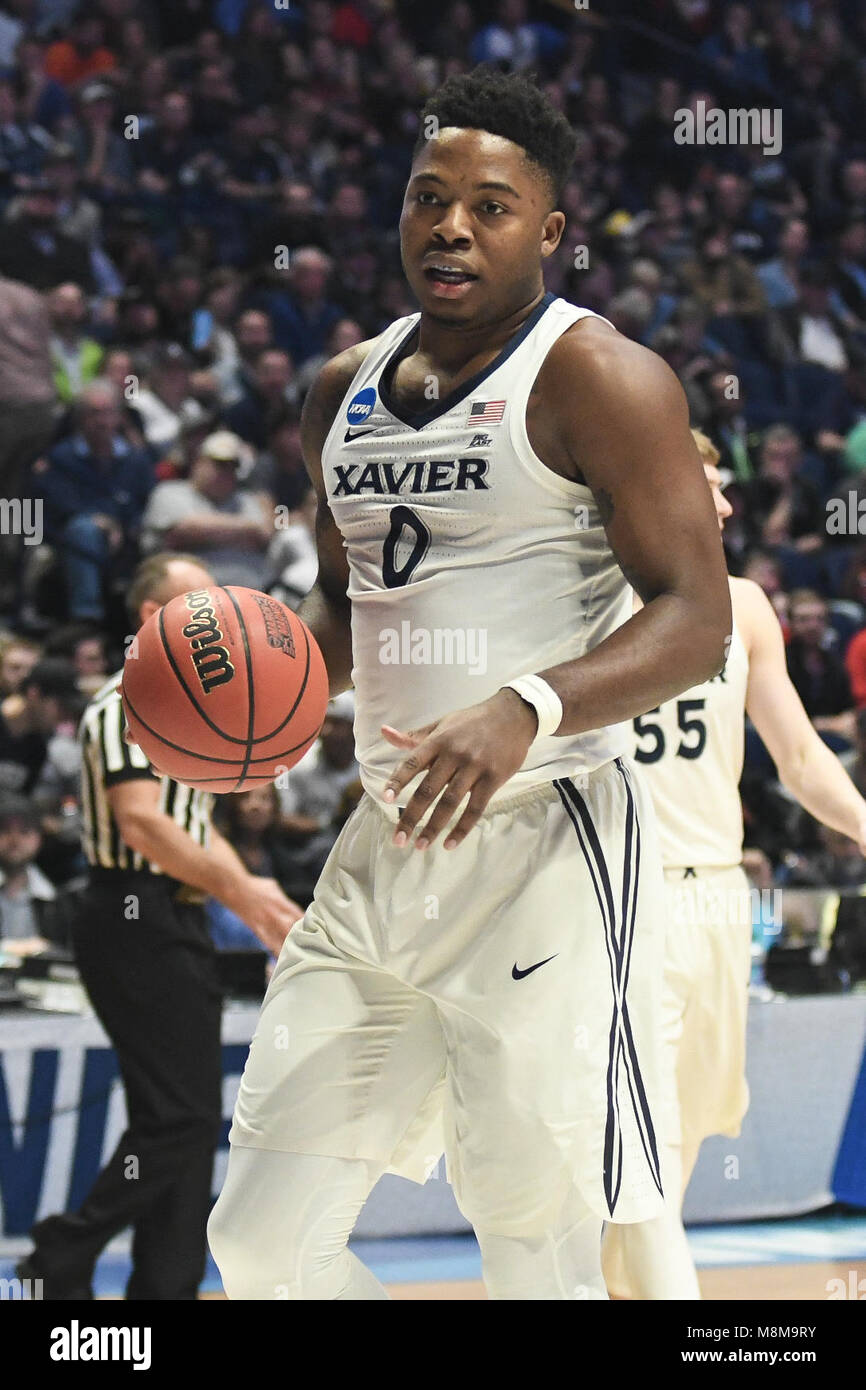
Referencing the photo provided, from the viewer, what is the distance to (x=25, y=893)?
612 cm

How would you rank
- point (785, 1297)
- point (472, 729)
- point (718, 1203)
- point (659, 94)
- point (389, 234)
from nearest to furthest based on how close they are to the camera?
point (472, 729)
point (785, 1297)
point (718, 1203)
point (389, 234)
point (659, 94)

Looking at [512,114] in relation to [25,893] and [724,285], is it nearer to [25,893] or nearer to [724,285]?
[25,893]

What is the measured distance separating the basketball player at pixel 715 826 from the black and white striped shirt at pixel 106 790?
113cm

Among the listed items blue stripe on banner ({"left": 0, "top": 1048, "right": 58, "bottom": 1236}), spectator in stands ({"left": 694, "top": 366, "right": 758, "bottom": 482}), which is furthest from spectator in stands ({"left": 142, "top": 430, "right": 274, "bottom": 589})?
blue stripe on banner ({"left": 0, "top": 1048, "right": 58, "bottom": 1236})

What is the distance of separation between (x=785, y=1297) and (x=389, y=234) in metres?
7.58

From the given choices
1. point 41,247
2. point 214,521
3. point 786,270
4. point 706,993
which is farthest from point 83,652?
point 786,270

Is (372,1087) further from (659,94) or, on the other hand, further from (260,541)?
(659,94)

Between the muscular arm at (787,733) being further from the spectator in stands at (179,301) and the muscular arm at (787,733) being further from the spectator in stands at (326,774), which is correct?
the spectator in stands at (179,301)

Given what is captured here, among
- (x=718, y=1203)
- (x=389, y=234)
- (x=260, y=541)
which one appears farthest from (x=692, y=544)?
(x=389, y=234)

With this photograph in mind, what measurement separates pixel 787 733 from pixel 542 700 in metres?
2.12

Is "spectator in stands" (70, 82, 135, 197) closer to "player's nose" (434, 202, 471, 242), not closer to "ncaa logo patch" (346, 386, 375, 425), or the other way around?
"ncaa logo patch" (346, 386, 375, 425)

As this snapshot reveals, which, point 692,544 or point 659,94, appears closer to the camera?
point 692,544

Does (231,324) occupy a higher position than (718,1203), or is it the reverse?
(231,324)

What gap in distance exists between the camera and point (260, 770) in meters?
2.81
